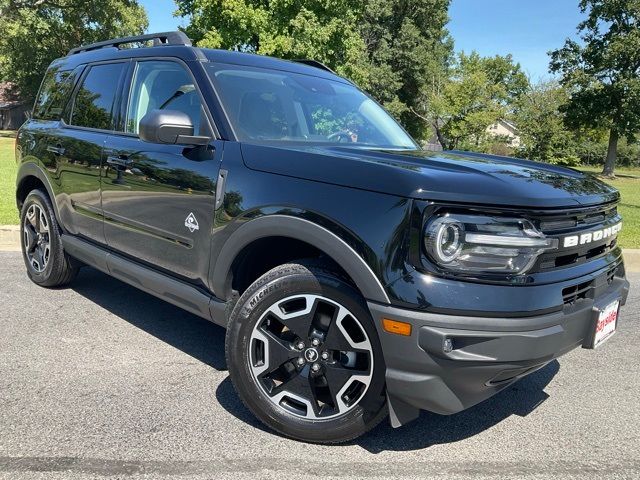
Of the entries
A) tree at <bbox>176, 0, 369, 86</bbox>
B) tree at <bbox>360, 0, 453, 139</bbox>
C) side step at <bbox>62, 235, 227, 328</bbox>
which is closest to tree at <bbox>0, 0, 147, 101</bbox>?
tree at <bbox>176, 0, 369, 86</bbox>

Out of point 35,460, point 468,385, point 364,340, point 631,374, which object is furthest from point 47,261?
point 631,374

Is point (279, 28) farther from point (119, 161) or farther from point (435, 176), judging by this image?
point (435, 176)

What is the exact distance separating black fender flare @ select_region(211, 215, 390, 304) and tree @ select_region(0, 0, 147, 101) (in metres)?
35.1

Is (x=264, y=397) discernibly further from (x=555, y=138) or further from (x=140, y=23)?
(x=140, y=23)

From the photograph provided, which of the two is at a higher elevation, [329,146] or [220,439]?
[329,146]

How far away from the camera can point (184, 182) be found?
3172 millimetres

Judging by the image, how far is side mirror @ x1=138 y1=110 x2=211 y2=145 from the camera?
9.89 feet

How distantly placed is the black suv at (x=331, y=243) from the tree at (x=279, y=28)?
71.7 feet

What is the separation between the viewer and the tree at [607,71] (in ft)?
110

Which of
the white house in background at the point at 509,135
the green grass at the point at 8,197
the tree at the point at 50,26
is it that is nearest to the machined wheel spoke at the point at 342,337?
the green grass at the point at 8,197

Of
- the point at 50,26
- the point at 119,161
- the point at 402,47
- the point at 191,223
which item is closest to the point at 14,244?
the point at 119,161

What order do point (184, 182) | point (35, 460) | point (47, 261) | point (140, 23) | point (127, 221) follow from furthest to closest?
1. point (140, 23)
2. point (47, 261)
3. point (127, 221)
4. point (184, 182)
5. point (35, 460)

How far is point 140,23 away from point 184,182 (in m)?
48.1

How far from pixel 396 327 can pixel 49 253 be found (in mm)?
3619
